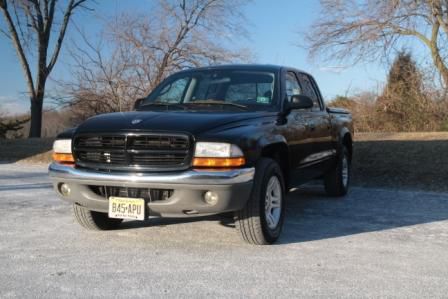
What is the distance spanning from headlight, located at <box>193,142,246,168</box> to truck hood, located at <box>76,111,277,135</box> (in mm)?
156

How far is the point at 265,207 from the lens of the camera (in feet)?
15.3

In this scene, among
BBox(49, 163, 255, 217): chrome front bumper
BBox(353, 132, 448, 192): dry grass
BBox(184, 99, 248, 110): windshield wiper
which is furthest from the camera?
BBox(353, 132, 448, 192): dry grass

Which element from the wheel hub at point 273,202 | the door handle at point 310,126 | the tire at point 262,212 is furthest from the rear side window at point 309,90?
the tire at point 262,212

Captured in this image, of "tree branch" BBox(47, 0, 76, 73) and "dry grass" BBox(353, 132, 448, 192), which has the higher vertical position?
"tree branch" BBox(47, 0, 76, 73)

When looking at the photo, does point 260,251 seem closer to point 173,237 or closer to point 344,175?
point 173,237

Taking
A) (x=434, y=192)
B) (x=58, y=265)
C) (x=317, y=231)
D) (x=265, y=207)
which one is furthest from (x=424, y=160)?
(x=58, y=265)

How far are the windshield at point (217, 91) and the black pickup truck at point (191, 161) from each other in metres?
0.01

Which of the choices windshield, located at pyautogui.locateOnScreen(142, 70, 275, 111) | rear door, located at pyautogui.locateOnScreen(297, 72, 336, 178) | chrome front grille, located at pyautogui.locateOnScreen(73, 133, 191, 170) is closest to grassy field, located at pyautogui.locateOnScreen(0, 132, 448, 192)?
rear door, located at pyautogui.locateOnScreen(297, 72, 336, 178)

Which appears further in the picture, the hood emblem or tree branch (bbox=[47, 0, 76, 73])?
tree branch (bbox=[47, 0, 76, 73])

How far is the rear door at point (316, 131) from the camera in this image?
616 centimetres

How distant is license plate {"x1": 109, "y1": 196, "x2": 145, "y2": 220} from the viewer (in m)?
4.39

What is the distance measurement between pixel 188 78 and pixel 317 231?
91.1 inches

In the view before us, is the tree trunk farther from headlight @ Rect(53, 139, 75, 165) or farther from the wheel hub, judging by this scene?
the wheel hub

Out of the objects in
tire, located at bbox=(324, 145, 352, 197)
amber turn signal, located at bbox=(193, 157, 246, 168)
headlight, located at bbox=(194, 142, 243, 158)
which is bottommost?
tire, located at bbox=(324, 145, 352, 197)
